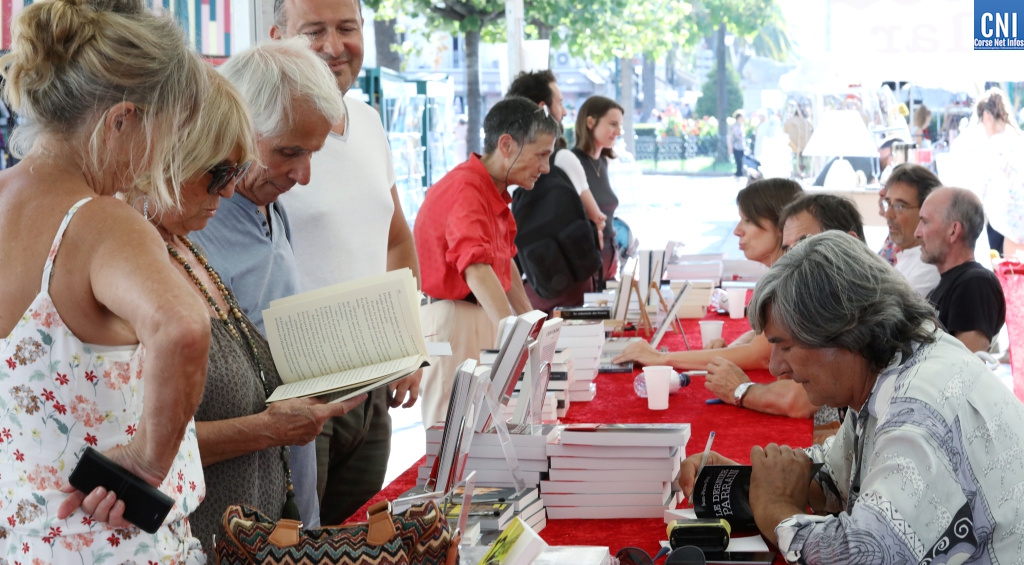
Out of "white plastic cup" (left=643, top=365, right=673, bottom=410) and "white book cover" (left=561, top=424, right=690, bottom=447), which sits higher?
"white book cover" (left=561, top=424, right=690, bottom=447)

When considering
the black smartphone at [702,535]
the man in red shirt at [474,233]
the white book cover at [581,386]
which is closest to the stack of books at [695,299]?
the man in red shirt at [474,233]

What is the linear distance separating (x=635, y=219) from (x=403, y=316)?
859 cm

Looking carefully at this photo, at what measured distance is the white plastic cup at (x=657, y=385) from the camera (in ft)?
8.80

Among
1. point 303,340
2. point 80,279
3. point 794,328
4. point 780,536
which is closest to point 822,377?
point 794,328

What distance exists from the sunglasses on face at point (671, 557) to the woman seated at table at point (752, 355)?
3.84ft

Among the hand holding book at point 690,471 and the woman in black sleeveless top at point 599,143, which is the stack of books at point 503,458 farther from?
the woman in black sleeveless top at point 599,143

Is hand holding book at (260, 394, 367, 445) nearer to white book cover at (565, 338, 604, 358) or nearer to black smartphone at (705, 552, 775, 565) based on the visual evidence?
black smartphone at (705, 552, 775, 565)

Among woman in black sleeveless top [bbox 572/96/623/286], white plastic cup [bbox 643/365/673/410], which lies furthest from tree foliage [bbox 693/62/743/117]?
white plastic cup [bbox 643/365/673/410]

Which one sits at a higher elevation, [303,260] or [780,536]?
[303,260]

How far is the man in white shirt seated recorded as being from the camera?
13.7 feet

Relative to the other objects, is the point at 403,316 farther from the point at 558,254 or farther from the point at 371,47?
the point at 371,47

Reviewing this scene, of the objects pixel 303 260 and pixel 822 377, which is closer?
pixel 822 377

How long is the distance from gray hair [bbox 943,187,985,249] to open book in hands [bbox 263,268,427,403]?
2.81 meters

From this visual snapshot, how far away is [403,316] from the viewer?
5.49 feet
